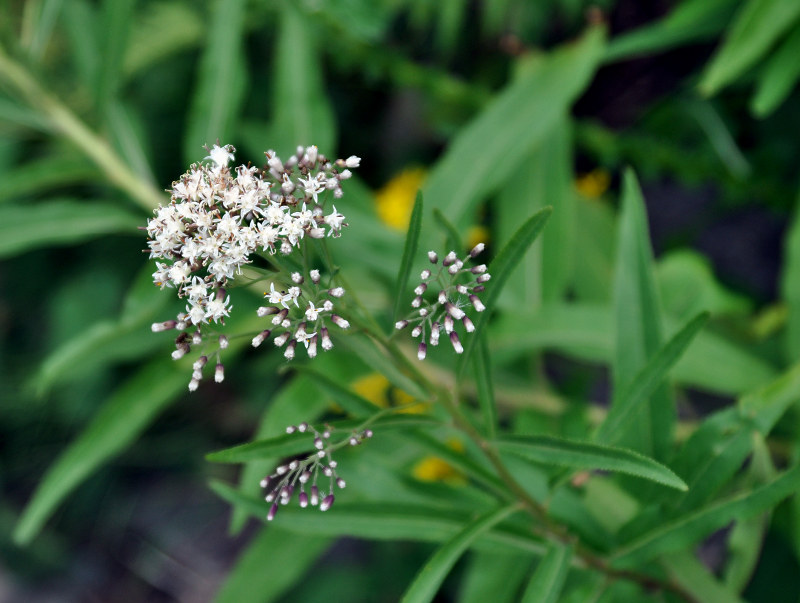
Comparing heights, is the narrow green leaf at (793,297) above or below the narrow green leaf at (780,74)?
below

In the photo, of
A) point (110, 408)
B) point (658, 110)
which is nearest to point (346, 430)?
point (110, 408)

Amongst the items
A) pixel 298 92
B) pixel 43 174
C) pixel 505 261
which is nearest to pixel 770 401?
pixel 505 261

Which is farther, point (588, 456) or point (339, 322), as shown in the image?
point (588, 456)

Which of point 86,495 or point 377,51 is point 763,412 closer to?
point 377,51

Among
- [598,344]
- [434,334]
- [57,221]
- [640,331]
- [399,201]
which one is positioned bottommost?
[434,334]

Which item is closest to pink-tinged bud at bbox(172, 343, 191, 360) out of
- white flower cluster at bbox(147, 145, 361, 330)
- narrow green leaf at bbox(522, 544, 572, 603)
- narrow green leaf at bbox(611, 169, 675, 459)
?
white flower cluster at bbox(147, 145, 361, 330)

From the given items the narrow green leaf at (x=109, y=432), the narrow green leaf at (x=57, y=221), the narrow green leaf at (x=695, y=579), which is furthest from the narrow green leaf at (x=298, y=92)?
the narrow green leaf at (x=695, y=579)

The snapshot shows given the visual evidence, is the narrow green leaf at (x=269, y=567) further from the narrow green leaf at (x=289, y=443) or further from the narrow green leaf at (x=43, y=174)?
the narrow green leaf at (x=43, y=174)

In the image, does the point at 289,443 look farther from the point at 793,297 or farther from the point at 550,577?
the point at 793,297
